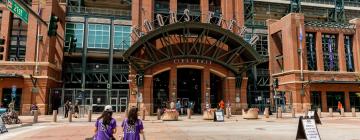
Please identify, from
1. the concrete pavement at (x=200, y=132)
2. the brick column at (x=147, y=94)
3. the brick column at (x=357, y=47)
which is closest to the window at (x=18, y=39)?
the brick column at (x=147, y=94)

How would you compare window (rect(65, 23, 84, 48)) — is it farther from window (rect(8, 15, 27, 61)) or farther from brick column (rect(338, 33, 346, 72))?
brick column (rect(338, 33, 346, 72))

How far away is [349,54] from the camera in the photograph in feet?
164

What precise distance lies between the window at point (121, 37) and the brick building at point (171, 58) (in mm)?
142

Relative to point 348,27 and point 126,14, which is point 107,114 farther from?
point 348,27

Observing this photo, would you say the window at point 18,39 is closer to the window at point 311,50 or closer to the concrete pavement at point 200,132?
the concrete pavement at point 200,132

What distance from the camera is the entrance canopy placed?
123 feet

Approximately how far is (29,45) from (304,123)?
3518 cm

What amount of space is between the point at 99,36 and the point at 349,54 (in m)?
38.0

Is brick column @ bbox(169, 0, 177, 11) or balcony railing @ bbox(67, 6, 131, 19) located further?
balcony railing @ bbox(67, 6, 131, 19)

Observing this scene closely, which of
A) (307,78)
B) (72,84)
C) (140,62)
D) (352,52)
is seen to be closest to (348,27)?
(352,52)

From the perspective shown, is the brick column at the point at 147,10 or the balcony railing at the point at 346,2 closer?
the brick column at the point at 147,10

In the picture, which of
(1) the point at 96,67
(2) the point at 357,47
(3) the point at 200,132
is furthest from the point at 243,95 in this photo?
(3) the point at 200,132

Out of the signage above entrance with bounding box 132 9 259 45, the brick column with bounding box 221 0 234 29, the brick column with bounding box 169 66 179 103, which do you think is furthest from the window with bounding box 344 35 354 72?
the brick column with bounding box 169 66 179 103

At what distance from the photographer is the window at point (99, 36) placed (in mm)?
45469
